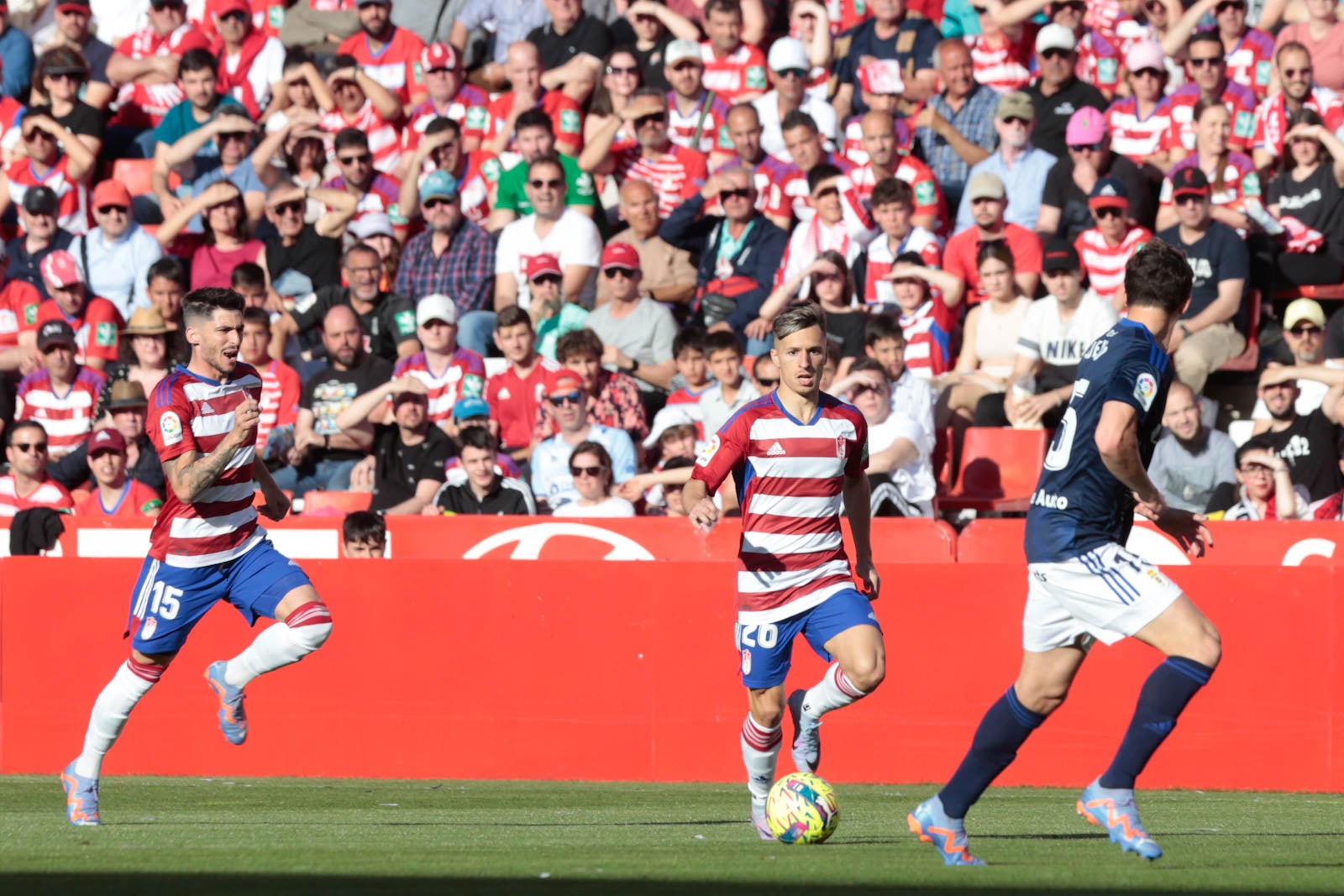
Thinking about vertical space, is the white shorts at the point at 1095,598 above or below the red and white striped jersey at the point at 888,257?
above

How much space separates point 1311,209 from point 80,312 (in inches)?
415

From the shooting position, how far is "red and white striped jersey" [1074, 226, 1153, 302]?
13.5 metres

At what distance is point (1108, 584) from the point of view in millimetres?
6086

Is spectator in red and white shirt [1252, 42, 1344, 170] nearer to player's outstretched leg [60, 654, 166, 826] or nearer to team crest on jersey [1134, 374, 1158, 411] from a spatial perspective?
team crest on jersey [1134, 374, 1158, 411]

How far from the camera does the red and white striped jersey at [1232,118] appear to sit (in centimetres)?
1458

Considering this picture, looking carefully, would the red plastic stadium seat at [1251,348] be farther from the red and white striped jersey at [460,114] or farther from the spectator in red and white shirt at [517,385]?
the red and white striped jersey at [460,114]

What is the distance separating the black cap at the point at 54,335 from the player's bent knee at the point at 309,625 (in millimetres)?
7781

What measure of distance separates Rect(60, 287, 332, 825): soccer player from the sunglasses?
5.11 metres

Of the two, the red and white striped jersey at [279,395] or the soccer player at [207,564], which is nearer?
the soccer player at [207,564]

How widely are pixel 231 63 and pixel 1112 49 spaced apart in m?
8.95

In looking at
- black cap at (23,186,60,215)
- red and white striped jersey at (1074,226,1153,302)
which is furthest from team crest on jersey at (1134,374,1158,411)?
black cap at (23,186,60,215)

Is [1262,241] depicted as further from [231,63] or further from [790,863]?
[231,63]

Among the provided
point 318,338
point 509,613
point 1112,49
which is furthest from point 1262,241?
point 318,338

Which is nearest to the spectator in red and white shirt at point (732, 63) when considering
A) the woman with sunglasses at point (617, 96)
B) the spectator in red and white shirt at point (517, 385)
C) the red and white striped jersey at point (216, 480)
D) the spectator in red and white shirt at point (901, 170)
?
the woman with sunglasses at point (617, 96)
